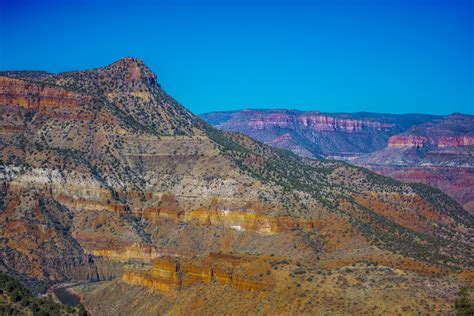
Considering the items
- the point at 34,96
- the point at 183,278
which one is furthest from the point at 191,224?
the point at 34,96

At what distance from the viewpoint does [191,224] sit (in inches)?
6147

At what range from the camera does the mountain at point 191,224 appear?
10181 centimetres

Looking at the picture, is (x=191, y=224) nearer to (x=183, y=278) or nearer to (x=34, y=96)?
(x=183, y=278)

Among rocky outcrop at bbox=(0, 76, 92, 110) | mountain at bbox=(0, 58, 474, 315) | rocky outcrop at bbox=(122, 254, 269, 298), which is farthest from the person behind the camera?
rocky outcrop at bbox=(0, 76, 92, 110)

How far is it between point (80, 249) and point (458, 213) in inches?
3461

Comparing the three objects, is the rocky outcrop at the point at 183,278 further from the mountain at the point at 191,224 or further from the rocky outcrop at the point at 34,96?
the rocky outcrop at the point at 34,96

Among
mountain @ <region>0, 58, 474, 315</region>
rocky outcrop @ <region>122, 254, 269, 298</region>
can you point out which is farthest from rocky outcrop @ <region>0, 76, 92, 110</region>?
rocky outcrop @ <region>122, 254, 269, 298</region>

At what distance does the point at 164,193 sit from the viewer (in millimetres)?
165875

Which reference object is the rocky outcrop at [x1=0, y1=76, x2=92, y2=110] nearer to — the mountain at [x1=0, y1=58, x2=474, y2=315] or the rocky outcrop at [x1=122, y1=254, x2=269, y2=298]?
the mountain at [x1=0, y1=58, x2=474, y2=315]

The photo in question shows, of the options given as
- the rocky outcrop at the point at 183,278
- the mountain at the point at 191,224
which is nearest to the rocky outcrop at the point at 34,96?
the mountain at the point at 191,224

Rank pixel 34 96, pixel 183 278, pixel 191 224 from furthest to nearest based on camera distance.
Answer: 1. pixel 34 96
2. pixel 191 224
3. pixel 183 278

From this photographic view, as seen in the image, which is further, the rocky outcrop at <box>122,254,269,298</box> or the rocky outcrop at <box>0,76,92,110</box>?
the rocky outcrop at <box>0,76,92,110</box>

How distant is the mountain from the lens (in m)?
102

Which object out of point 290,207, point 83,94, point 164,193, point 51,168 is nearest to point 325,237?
point 290,207
